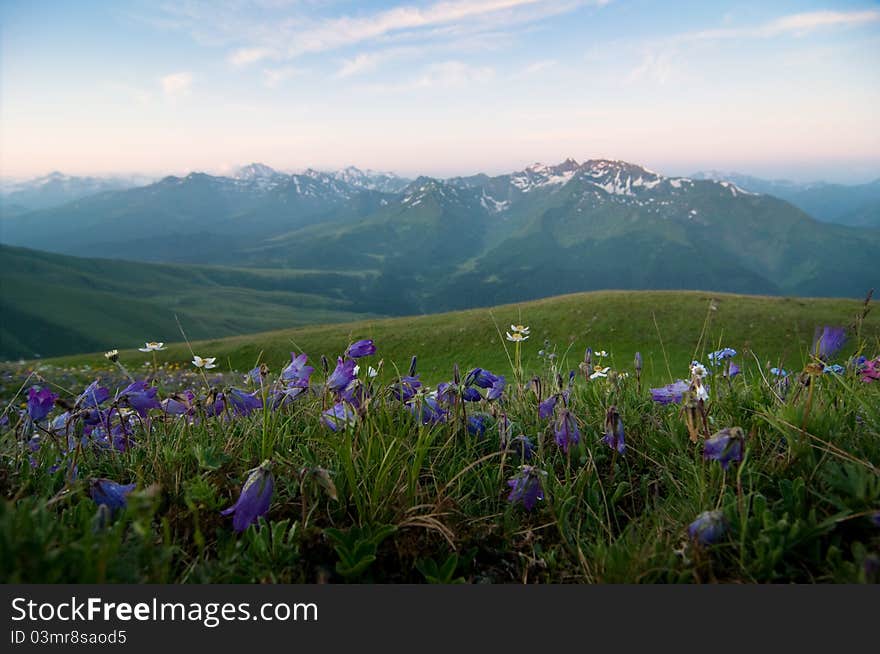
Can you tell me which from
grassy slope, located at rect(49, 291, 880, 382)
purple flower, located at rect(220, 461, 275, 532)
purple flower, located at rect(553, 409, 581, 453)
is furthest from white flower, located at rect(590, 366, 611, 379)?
grassy slope, located at rect(49, 291, 880, 382)

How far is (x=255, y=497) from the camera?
7.07 feet

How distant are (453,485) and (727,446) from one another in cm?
134

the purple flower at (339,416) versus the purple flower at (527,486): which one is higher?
the purple flower at (339,416)

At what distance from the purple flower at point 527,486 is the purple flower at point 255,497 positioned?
1121 mm

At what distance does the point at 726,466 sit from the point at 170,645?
2.16 m

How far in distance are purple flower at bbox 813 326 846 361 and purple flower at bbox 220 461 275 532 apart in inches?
117

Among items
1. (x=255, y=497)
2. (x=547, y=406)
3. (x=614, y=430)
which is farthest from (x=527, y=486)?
(x=255, y=497)

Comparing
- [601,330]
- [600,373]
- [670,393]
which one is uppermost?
[670,393]

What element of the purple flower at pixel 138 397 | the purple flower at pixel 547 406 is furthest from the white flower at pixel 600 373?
the purple flower at pixel 138 397

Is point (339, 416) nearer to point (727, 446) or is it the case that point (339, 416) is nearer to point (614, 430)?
Result: point (614, 430)

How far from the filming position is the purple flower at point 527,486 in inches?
97.6

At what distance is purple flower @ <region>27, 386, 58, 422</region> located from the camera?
9.37 feet

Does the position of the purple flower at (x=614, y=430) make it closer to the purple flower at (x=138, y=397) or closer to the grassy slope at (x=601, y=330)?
the purple flower at (x=138, y=397)

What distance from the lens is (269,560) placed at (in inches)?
80.2
